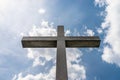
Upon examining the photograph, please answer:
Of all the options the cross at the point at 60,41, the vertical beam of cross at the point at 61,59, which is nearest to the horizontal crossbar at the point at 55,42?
the cross at the point at 60,41

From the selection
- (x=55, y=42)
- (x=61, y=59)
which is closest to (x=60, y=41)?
(x=55, y=42)

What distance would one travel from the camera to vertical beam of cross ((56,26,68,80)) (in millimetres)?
5562

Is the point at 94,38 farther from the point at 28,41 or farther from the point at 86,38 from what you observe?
the point at 28,41

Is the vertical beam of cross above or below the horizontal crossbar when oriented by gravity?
below

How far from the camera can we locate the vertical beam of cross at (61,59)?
18.2 ft

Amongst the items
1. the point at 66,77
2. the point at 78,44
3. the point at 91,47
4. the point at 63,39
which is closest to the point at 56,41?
the point at 63,39

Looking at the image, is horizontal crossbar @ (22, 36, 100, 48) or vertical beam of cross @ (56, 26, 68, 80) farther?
horizontal crossbar @ (22, 36, 100, 48)

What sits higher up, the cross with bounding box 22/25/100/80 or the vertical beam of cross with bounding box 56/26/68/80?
the cross with bounding box 22/25/100/80

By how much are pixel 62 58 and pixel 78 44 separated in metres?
1.25

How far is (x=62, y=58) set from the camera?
6129mm

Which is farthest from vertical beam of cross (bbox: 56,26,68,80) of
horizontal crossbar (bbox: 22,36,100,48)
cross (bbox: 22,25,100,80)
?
horizontal crossbar (bbox: 22,36,100,48)

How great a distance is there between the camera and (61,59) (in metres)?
6.10

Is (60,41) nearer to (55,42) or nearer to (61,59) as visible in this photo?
(55,42)

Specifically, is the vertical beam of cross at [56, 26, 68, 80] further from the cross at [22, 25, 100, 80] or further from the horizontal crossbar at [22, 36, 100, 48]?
the horizontal crossbar at [22, 36, 100, 48]
